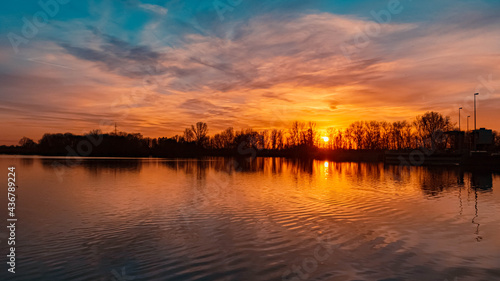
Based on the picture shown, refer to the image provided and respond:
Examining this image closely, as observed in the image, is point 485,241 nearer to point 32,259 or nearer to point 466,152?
point 32,259

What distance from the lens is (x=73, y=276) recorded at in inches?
396

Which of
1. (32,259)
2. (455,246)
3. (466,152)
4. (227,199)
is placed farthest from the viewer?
(466,152)

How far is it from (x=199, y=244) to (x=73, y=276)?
488cm

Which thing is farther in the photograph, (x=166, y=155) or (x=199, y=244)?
(x=166, y=155)

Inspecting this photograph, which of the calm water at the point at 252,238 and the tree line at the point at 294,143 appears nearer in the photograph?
the calm water at the point at 252,238

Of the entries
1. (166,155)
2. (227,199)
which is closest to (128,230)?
(227,199)

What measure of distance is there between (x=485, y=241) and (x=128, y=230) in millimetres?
16176

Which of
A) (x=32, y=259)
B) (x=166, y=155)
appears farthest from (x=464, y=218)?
(x=166, y=155)

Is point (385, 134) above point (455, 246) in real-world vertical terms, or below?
above

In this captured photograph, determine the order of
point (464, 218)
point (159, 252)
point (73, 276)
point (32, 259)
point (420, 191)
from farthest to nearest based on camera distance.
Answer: point (420, 191), point (464, 218), point (159, 252), point (32, 259), point (73, 276)

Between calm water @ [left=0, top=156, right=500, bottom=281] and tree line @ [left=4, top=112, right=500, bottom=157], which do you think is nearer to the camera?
calm water @ [left=0, top=156, right=500, bottom=281]

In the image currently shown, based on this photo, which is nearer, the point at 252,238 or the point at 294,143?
the point at 252,238

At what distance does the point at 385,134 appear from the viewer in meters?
171

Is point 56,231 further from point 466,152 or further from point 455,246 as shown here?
point 466,152
